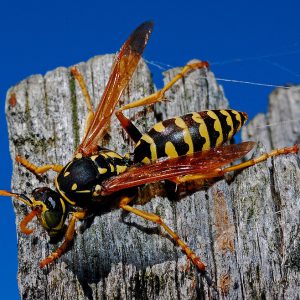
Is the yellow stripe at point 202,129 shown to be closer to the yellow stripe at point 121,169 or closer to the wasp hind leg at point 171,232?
the yellow stripe at point 121,169

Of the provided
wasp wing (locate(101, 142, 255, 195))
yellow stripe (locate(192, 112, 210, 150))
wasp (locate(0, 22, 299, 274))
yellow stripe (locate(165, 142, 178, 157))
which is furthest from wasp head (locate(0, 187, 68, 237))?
yellow stripe (locate(192, 112, 210, 150))

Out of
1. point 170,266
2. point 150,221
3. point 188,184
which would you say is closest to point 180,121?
point 188,184

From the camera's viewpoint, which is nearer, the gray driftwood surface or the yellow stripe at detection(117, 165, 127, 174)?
the gray driftwood surface

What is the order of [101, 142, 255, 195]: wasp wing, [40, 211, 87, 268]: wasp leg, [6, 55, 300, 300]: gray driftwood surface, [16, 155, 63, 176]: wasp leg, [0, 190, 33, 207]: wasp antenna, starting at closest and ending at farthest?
[6, 55, 300, 300]: gray driftwood surface → [40, 211, 87, 268]: wasp leg → [0, 190, 33, 207]: wasp antenna → [101, 142, 255, 195]: wasp wing → [16, 155, 63, 176]: wasp leg

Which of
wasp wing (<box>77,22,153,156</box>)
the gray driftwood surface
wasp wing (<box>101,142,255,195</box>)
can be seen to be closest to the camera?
the gray driftwood surface

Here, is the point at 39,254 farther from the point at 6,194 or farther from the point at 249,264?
the point at 249,264

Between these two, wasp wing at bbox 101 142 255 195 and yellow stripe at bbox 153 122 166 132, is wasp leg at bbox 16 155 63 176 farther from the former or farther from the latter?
yellow stripe at bbox 153 122 166 132

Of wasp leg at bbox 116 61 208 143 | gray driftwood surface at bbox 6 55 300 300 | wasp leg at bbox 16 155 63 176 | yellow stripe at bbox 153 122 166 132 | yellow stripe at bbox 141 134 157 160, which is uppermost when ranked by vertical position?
wasp leg at bbox 116 61 208 143
